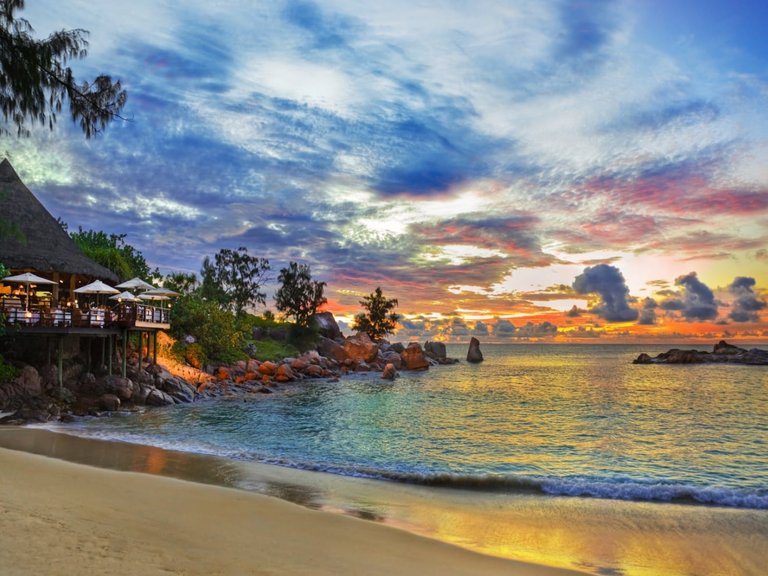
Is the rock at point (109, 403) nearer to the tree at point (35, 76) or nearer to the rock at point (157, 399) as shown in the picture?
the rock at point (157, 399)

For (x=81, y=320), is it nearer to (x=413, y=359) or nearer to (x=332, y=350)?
(x=332, y=350)

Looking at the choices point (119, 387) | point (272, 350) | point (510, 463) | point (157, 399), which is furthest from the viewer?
point (272, 350)

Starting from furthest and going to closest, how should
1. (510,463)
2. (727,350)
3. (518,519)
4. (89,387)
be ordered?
(727,350), (89,387), (510,463), (518,519)

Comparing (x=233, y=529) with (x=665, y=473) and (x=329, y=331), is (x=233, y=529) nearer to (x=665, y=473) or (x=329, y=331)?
(x=665, y=473)

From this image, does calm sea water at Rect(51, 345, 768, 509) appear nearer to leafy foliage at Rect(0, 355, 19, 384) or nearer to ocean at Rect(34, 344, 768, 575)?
ocean at Rect(34, 344, 768, 575)

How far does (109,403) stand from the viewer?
29219mm

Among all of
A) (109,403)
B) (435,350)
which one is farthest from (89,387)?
(435,350)

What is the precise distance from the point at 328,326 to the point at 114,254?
1840 inches

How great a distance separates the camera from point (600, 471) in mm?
17734

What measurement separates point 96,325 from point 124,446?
1494 centimetres

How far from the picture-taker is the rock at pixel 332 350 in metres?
78.8

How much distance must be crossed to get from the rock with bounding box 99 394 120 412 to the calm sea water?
1.83 metres

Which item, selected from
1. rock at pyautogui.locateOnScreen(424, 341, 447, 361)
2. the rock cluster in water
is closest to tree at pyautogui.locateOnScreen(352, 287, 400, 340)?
rock at pyautogui.locateOnScreen(424, 341, 447, 361)

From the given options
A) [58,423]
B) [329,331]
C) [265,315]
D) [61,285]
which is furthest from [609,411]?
[265,315]
